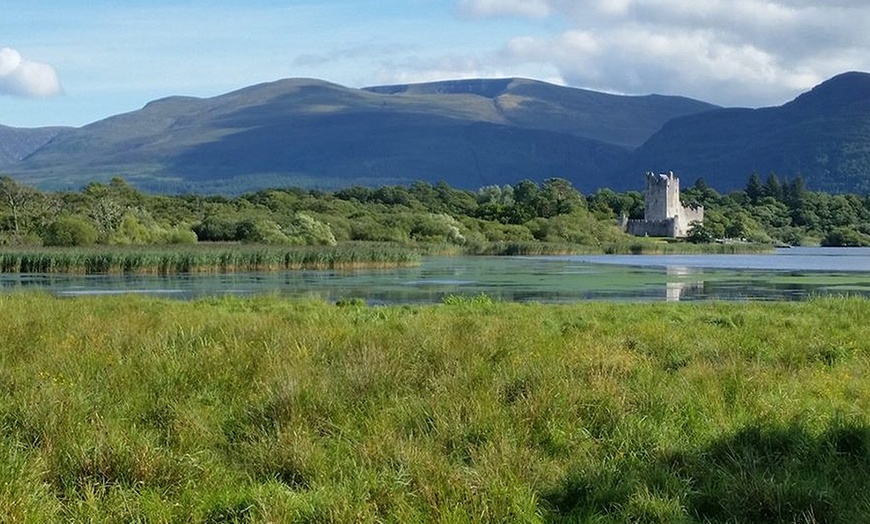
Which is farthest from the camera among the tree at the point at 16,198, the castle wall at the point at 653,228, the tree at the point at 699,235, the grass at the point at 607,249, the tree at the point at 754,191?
the tree at the point at 754,191

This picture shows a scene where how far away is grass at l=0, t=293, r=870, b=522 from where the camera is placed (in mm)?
5988

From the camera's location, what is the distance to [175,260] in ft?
156

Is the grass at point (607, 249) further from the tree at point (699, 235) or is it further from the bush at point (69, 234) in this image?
the bush at point (69, 234)

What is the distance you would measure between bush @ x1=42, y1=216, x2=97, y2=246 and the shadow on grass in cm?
5784

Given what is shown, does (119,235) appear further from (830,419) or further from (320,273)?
(830,419)

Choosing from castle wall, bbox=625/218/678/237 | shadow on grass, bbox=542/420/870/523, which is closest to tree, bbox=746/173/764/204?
castle wall, bbox=625/218/678/237

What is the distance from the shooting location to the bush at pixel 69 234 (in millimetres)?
60625

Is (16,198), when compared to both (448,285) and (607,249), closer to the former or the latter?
(448,285)

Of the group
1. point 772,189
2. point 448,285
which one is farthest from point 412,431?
point 772,189

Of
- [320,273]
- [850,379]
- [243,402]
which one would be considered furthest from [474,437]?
[320,273]

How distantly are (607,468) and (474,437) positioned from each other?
3.22 feet

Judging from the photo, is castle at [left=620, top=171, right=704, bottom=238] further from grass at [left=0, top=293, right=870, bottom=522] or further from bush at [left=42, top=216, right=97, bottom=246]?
grass at [left=0, top=293, right=870, bottom=522]

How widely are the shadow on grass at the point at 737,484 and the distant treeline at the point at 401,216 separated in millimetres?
58426

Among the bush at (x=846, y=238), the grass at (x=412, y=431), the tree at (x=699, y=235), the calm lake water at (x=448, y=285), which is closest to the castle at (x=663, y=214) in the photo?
the tree at (x=699, y=235)
